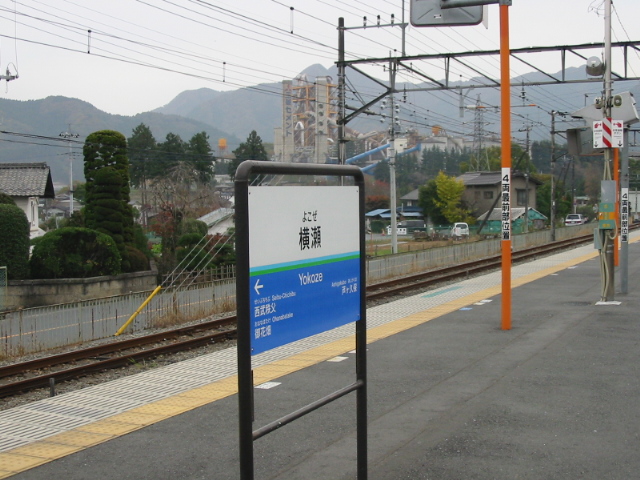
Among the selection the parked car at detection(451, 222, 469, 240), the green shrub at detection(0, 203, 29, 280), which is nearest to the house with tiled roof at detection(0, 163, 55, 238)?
the green shrub at detection(0, 203, 29, 280)

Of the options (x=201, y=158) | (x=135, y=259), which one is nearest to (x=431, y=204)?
(x=201, y=158)

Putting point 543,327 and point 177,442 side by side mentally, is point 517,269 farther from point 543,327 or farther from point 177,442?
point 177,442

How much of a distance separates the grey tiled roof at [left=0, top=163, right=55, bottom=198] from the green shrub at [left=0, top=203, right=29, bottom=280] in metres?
11.8

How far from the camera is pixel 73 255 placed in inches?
1097

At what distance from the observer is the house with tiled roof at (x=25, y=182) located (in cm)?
3881

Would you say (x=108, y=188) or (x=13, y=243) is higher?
(x=108, y=188)

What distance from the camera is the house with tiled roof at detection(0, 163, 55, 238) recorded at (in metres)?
38.8

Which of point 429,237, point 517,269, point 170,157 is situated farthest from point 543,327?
point 170,157

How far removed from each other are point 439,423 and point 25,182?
3720cm

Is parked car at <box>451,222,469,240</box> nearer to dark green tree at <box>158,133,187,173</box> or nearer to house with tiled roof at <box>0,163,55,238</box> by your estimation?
dark green tree at <box>158,133,187,173</box>

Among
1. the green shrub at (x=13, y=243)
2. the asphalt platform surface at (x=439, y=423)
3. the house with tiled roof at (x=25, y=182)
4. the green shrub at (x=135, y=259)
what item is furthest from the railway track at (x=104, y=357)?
the house with tiled roof at (x=25, y=182)

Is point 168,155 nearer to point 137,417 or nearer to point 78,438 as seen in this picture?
point 137,417

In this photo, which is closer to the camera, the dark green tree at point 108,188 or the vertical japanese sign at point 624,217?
the vertical japanese sign at point 624,217

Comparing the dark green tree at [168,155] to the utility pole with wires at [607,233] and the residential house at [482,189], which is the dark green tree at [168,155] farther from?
the utility pole with wires at [607,233]
